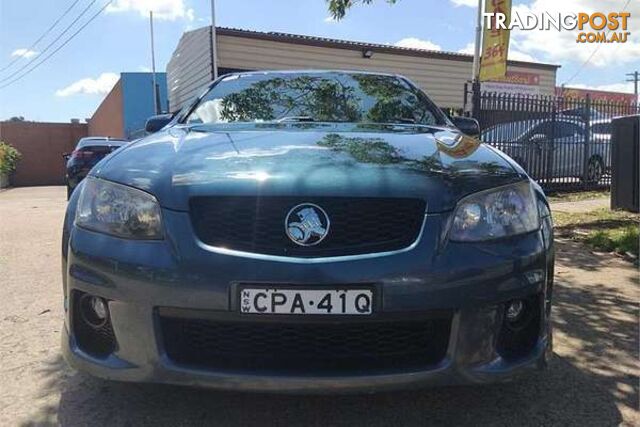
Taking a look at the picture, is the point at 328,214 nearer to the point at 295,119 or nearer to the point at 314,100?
the point at 295,119

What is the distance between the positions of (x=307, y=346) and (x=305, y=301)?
8.8 inches

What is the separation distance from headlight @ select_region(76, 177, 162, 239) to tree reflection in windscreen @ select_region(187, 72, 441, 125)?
3.95 ft

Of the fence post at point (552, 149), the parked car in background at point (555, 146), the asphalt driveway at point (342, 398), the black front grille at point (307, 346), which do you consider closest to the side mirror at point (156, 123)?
the asphalt driveway at point (342, 398)

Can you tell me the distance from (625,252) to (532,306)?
399 centimetres

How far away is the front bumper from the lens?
2168mm

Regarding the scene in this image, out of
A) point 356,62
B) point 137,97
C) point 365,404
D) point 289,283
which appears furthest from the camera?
point 137,97

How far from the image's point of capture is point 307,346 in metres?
2.29

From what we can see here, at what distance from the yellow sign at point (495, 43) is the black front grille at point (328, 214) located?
1006 centimetres

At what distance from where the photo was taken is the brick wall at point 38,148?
36.0 m

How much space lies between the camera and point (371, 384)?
220cm

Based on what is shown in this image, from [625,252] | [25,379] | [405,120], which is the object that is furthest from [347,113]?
[625,252]

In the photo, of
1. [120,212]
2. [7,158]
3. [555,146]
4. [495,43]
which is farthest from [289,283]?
[7,158]

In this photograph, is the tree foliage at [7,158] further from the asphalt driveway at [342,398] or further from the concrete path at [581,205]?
the asphalt driveway at [342,398]

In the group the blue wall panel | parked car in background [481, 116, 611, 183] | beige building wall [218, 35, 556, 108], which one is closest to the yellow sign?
parked car in background [481, 116, 611, 183]
